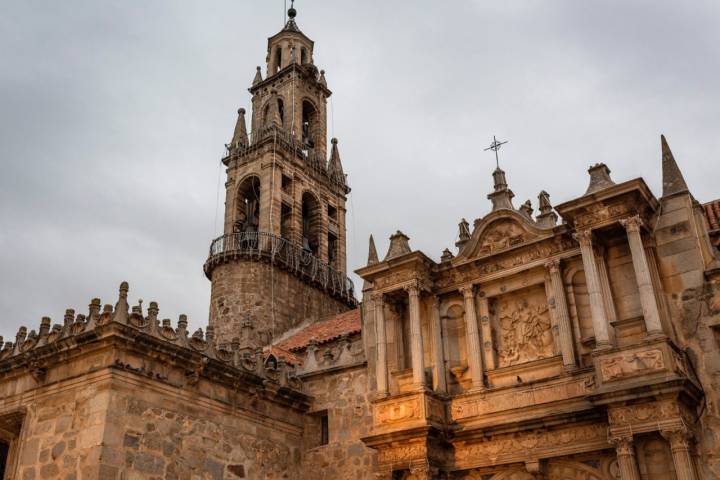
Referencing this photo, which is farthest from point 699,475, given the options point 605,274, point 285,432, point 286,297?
point 286,297

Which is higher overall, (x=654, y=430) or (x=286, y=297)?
(x=286, y=297)

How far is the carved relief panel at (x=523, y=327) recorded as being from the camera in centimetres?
1524

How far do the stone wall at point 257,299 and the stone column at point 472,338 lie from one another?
39.1 ft

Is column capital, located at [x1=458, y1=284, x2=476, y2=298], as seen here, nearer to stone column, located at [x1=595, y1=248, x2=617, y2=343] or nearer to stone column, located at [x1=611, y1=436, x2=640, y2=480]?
stone column, located at [x1=595, y1=248, x2=617, y2=343]

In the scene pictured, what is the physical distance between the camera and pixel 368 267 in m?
16.9

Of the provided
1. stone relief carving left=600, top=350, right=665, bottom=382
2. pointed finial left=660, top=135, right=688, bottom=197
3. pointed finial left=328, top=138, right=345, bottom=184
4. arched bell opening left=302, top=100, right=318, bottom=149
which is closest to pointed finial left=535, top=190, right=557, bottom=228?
pointed finial left=660, top=135, right=688, bottom=197

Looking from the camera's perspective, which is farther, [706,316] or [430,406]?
[430,406]

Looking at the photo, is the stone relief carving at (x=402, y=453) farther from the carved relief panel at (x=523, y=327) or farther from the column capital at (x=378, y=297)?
the column capital at (x=378, y=297)

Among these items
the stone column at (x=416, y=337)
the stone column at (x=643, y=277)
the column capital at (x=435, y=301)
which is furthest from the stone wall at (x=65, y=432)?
the stone column at (x=643, y=277)

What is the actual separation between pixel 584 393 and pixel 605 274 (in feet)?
7.97

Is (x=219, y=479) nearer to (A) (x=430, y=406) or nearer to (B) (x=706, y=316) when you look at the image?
(A) (x=430, y=406)

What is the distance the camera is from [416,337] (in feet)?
51.7

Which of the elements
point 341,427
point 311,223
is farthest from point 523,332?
point 311,223

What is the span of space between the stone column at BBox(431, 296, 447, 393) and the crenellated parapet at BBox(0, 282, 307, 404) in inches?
167
